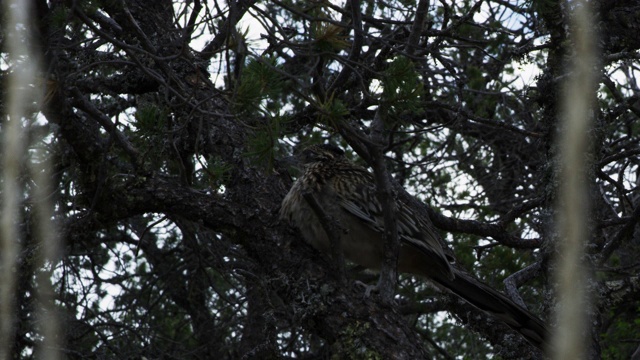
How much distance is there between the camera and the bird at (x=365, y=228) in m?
4.47

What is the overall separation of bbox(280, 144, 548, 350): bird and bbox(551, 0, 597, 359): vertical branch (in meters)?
0.68

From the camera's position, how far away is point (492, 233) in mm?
5164

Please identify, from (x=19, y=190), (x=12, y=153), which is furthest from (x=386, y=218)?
(x=19, y=190)

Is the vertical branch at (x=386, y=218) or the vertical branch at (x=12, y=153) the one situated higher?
the vertical branch at (x=12, y=153)

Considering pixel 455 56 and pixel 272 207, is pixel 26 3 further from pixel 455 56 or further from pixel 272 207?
pixel 455 56

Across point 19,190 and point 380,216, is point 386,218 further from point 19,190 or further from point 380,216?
point 19,190

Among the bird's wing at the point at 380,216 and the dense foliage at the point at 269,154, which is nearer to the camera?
the dense foliage at the point at 269,154

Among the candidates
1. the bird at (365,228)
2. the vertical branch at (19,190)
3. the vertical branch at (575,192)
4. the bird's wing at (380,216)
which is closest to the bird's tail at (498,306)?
the bird at (365,228)

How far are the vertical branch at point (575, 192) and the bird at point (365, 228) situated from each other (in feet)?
2.23

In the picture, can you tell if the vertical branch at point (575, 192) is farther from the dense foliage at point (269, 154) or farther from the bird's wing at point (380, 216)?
the bird's wing at point (380, 216)

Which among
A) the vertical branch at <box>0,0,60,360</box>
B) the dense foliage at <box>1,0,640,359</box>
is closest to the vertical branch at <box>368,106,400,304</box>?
the dense foliage at <box>1,0,640,359</box>

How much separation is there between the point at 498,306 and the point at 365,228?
3.35 feet

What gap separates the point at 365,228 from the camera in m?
5.11

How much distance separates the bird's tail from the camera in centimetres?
418
